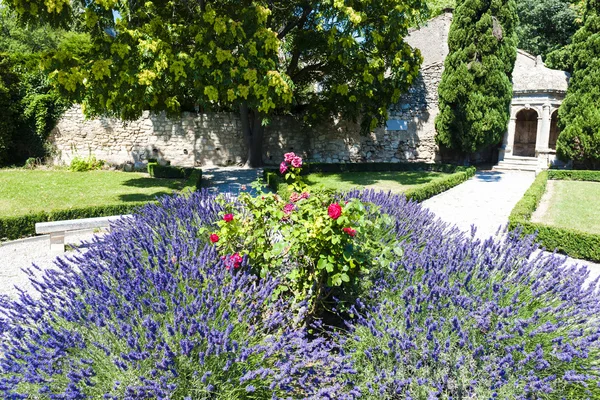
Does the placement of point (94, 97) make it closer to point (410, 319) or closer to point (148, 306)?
point (148, 306)

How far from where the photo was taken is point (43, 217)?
6.83 meters

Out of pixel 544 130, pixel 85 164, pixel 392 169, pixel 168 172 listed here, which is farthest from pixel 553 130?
pixel 85 164

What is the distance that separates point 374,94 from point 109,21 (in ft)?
27.2

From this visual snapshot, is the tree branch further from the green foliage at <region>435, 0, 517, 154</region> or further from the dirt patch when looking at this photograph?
the dirt patch

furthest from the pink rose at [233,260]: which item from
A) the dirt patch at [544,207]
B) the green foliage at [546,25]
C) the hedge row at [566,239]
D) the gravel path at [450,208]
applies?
the green foliage at [546,25]

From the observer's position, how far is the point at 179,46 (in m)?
11.7

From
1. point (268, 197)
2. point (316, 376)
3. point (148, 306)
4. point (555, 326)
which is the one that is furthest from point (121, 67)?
point (555, 326)

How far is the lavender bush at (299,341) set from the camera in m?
2.02

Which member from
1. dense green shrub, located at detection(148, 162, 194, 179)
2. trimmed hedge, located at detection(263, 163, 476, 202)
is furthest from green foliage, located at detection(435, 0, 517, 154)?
dense green shrub, located at detection(148, 162, 194, 179)

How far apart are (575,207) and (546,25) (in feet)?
68.7

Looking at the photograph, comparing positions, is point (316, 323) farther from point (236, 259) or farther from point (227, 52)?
point (227, 52)

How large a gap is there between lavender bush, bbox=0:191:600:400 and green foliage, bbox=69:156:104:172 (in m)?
13.3

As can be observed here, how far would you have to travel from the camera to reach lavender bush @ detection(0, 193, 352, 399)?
1.98m

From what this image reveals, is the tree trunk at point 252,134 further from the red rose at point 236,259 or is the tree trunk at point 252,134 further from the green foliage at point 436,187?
the red rose at point 236,259
